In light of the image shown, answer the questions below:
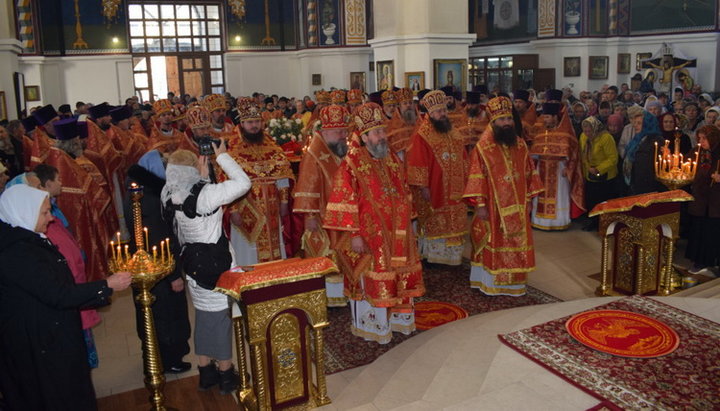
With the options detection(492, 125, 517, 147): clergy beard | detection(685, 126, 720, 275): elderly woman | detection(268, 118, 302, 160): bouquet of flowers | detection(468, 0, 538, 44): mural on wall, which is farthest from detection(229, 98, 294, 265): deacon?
detection(468, 0, 538, 44): mural on wall

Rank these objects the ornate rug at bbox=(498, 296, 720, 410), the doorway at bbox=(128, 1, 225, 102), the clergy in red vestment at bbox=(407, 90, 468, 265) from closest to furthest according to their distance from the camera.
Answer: the ornate rug at bbox=(498, 296, 720, 410) → the clergy in red vestment at bbox=(407, 90, 468, 265) → the doorway at bbox=(128, 1, 225, 102)

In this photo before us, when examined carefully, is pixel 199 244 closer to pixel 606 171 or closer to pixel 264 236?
pixel 264 236

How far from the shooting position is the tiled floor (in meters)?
3.71

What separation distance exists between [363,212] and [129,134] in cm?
517

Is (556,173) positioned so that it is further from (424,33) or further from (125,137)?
(125,137)

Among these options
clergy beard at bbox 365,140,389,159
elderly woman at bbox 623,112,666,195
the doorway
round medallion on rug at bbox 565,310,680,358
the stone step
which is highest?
the doorway

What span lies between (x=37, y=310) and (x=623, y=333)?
141 inches

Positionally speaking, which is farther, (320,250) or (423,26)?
(423,26)

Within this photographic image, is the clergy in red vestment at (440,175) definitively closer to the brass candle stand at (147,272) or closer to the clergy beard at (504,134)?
the clergy beard at (504,134)

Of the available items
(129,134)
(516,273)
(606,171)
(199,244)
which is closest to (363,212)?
(199,244)

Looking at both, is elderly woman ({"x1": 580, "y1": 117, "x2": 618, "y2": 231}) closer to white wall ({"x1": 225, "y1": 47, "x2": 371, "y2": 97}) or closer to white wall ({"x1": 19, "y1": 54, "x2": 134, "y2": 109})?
white wall ({"x1": 225, "y1": 47, "x2": 371, "y2": 97})

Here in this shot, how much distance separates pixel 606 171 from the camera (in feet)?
27.2

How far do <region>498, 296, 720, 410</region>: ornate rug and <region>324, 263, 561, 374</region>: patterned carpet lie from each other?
3.77 feet

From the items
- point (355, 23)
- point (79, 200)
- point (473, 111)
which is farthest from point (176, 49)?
point (79, 200)
